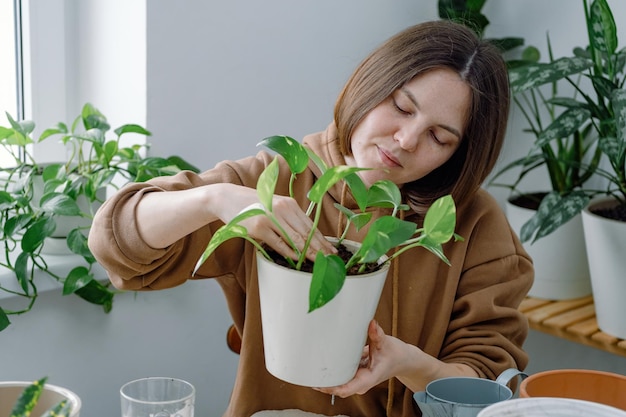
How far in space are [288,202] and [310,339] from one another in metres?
0.15

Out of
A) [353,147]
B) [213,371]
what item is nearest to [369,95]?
[353,147]

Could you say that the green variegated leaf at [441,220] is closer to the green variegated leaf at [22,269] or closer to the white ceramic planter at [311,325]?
the white ceramic planter at [311,325]

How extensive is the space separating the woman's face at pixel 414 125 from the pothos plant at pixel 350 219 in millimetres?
232

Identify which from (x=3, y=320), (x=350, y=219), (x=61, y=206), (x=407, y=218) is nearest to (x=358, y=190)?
(x=350, y=219)

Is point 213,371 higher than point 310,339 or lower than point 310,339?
lower

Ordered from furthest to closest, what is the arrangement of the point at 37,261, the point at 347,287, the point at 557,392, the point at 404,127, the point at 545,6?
the point at 545,6, the point at 37,261, the point at 404,127, the point at 557,392, the point at 347,287

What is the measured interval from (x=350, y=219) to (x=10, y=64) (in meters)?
1.12

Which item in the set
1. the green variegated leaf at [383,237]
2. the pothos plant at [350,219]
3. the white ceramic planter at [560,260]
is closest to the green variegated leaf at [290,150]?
the pothos plant at [350,219]

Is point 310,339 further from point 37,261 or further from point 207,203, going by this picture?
point 37,261

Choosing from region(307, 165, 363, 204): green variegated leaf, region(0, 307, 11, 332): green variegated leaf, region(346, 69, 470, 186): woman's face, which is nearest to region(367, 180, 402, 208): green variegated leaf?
region(307, 165, 363, 204): green variegated leaf

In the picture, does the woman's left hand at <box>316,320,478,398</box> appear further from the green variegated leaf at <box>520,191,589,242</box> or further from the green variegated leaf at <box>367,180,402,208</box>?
the green variegated leaf at <box>520,191,589,242</box>

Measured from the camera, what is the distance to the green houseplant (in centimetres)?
82

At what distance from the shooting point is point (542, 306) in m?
1.98

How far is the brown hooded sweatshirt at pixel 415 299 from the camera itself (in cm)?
132
